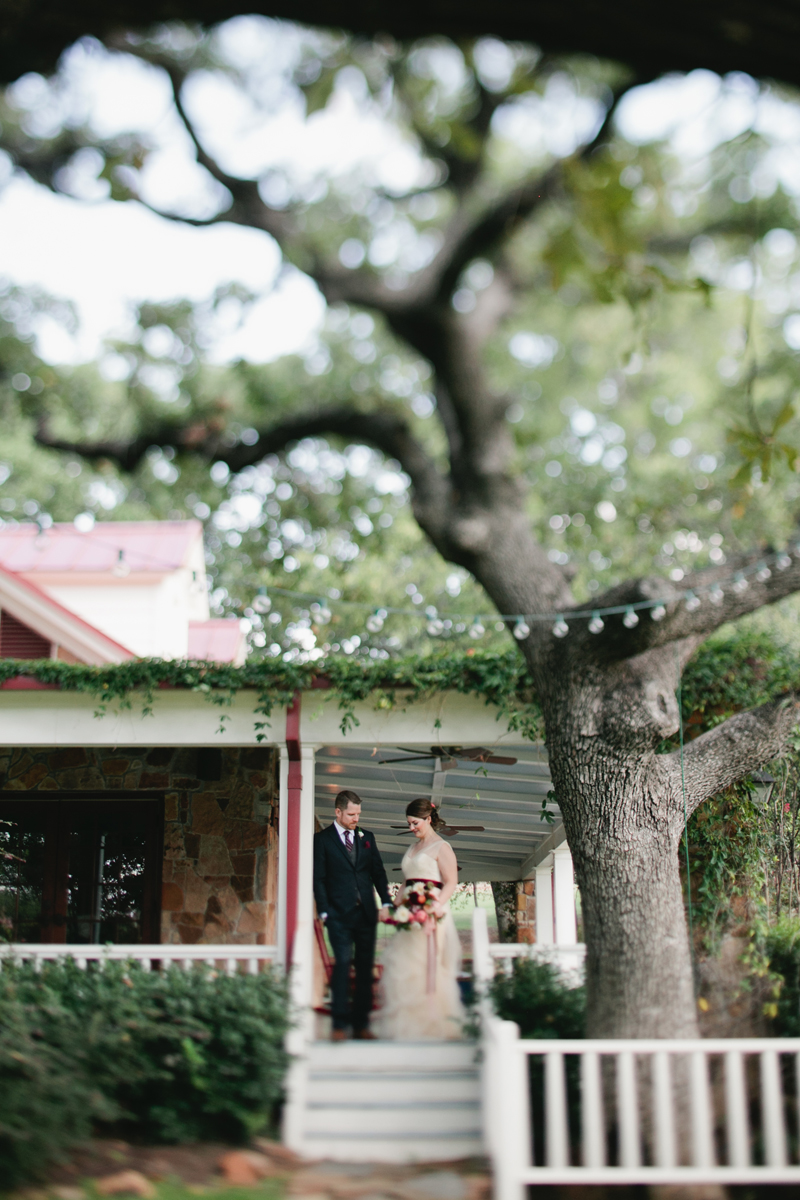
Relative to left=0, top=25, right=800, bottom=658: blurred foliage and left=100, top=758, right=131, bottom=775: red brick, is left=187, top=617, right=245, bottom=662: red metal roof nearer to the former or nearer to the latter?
left=0, top=25, right=800, bottom=658: blurred foliage

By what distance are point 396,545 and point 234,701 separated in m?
9.39

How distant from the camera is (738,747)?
20.0 feet

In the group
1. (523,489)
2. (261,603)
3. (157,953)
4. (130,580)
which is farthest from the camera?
(261,603)

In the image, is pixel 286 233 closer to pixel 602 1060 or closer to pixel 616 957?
pixel 616 957

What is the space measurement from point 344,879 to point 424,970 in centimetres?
88

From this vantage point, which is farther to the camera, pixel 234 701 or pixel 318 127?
pixel 234 701

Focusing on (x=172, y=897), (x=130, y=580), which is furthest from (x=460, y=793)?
(x=130, y=580)

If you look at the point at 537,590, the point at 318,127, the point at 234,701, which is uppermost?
the point at 318,127

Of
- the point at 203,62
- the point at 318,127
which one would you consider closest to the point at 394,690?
the point at 318,127

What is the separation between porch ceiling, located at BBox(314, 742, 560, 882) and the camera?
8.79m

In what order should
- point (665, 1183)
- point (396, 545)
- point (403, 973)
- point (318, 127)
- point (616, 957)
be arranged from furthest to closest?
point (396, 545) < point (403, 973) < point (616, 957) < point (318, 127) < point (665, 1183)

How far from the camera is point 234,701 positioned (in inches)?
304

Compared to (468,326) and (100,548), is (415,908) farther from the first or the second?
(100,548)

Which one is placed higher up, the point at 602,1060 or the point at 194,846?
the point at 194,846
